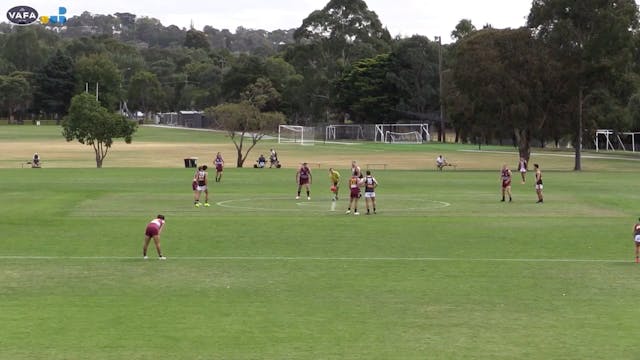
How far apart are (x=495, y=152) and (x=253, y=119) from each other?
1677 inches

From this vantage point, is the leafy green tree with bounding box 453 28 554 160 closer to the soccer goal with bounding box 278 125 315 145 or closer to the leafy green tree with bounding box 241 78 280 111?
the soccer goal with bounding box 278 125 315 145

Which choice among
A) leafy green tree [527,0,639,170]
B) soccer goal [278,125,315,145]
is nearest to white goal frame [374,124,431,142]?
soccer goal [278,125,315,145]

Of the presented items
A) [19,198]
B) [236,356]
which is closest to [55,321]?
[236,356]

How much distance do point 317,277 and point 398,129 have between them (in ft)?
446

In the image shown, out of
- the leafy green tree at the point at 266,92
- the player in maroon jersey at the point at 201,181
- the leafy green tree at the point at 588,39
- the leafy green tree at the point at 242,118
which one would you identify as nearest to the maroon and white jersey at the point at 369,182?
the player in maroon jersey at the point at 201,181

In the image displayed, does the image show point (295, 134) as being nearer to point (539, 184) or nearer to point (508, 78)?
point (508, 78)

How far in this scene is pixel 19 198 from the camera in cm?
5434

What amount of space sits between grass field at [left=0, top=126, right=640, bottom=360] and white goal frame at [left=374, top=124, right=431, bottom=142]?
326 ft

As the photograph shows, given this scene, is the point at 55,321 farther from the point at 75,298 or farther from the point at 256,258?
the point at 256,258

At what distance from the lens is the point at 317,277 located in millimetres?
26859

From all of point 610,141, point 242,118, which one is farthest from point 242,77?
point 242,118

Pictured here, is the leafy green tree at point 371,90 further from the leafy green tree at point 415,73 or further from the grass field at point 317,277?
the grass field at point 317,277

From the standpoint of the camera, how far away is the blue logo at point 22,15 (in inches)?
3100

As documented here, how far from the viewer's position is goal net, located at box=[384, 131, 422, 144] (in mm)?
155000
